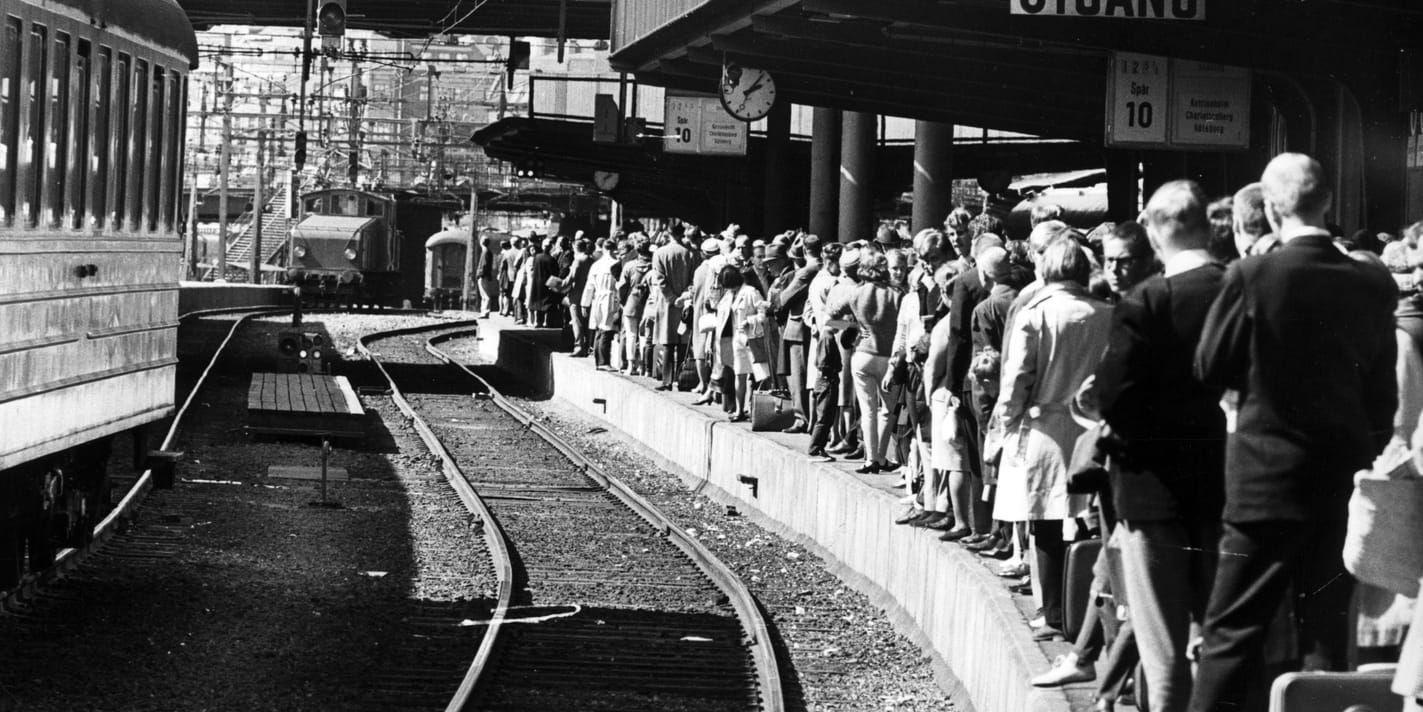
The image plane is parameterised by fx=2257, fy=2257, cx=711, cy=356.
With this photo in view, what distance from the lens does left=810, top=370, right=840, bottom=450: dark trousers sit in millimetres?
15531

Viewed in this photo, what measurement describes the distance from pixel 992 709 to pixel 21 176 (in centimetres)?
458

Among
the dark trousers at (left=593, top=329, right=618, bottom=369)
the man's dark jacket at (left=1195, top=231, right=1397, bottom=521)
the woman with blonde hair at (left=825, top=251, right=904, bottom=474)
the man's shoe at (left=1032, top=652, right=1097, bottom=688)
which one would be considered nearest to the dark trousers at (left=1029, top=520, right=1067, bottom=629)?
the man's shoe at (left=1032, top=652, right=1097, bottom=688)

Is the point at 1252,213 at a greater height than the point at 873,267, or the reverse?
the point at 1252,213

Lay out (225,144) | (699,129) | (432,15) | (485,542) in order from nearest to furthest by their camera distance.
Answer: (485,542) < (699,129) < (432,15) < (225,144)

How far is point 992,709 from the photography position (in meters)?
9.09

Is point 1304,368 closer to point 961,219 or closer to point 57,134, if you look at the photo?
point 57,134

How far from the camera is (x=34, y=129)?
380 inches

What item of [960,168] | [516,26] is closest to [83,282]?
[960,168]

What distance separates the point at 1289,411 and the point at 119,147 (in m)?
7.01

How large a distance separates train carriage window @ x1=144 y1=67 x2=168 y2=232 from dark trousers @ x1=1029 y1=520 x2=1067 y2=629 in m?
5.28

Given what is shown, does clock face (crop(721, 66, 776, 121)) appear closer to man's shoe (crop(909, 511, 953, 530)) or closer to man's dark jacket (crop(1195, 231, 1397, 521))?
man's shoe (crop(909, 511, 953, 530))

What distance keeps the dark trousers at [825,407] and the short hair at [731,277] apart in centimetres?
312

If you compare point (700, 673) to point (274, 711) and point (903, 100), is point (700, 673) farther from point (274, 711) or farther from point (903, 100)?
point (903, 100)

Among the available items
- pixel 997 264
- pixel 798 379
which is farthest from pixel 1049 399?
pixel 798 379
